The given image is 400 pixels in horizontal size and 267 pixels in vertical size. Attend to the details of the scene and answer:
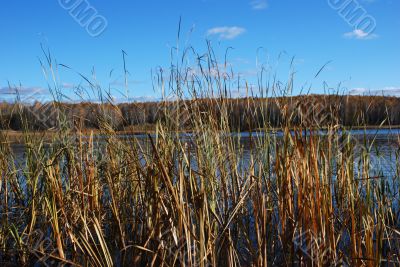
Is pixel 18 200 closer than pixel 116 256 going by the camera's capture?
No

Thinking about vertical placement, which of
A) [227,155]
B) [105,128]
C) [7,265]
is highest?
[105,128]

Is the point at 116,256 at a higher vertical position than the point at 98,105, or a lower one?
lower

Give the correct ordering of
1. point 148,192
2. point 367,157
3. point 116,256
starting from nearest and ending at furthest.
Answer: point 148,192 < point 116,256 < point 367,157

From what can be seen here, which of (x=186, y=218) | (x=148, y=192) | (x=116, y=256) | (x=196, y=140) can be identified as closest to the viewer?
(x=186, y=218)

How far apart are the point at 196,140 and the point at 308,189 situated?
0.79 m

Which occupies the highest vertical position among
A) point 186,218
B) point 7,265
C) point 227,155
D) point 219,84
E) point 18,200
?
point 219,84

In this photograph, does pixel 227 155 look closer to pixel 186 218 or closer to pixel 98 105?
pixel 186 218

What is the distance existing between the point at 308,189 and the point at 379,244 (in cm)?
46

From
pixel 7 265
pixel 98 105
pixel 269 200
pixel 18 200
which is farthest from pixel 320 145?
pixel 18 200

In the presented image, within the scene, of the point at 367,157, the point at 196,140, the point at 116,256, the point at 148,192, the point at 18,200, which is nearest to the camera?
the point at 148,192

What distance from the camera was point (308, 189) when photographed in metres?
2.34

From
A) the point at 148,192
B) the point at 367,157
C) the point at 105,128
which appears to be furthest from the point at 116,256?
the point at 367,157

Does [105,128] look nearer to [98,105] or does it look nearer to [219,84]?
[98,105]

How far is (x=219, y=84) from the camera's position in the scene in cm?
300
